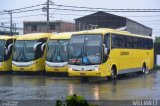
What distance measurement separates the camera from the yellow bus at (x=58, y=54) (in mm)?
26281

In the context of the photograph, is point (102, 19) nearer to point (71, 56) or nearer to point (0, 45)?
point (0, 45)

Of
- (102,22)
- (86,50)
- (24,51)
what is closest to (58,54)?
(24,51)

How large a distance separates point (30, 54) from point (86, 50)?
276 inches

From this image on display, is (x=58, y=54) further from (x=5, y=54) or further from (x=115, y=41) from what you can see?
(x=5, y=54)

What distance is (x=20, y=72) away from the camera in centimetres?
3062

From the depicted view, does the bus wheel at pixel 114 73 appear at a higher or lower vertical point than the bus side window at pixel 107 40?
lower

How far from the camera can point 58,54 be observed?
2662cm

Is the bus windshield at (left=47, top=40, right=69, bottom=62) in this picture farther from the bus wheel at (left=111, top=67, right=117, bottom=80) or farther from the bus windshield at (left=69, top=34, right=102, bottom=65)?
the bus windshield at (left=69, top=34, right=102, bottom=65)

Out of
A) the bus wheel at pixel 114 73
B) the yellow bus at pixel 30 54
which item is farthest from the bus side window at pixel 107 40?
the yellow bus at pixel 30 54

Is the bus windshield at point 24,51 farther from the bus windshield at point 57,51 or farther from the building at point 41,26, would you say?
the building at point 41,26

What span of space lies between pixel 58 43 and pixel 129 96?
12180 millimetres

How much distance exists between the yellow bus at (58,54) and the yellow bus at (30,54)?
962 millimetres

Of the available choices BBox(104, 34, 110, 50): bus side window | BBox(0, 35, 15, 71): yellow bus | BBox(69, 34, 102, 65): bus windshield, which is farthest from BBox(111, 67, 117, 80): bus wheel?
BBox(0, 35, 15, 71): yellow bus

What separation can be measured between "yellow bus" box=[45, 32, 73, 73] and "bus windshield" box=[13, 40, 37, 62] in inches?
53.5
